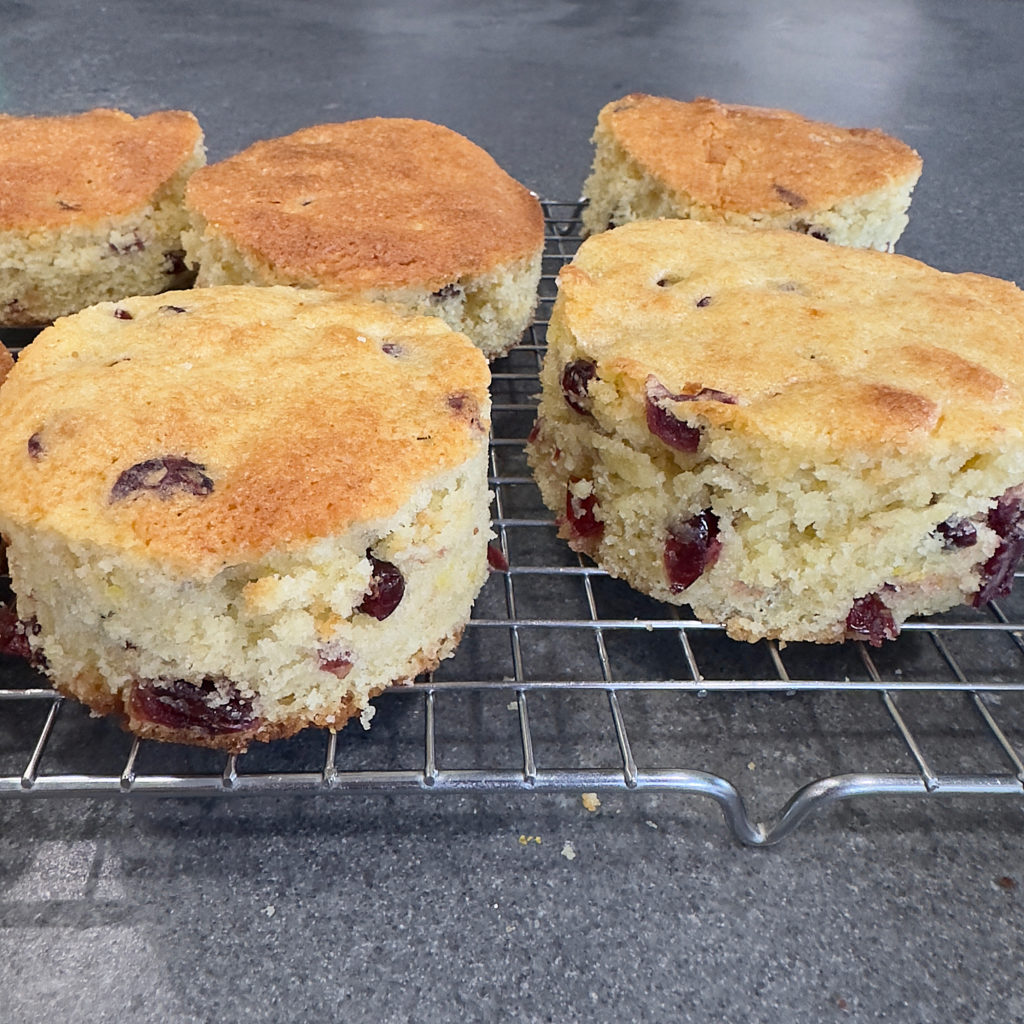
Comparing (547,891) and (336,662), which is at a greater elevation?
(336,662)

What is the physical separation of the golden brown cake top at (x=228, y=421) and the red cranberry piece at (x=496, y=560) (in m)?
0.31

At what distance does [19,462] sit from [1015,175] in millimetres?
4101

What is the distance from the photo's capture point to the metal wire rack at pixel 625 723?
4.65 feet

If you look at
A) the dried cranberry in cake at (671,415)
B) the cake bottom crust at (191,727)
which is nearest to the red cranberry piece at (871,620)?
the dried cranberry in cake at (671,415)

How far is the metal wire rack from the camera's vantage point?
1.42 meters

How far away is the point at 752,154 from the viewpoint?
8.64ft

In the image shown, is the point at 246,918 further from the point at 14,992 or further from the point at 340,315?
the point at 340,315

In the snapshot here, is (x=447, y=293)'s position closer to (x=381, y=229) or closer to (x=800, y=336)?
(x=381, y=229)

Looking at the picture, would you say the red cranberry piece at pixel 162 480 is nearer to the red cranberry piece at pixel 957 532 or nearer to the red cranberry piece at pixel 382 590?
the red cranberry piece at pixel 382 590

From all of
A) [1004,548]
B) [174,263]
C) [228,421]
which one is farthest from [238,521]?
[174,263]

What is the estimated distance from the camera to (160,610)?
4.46ft

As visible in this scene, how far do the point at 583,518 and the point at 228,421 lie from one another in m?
0.74

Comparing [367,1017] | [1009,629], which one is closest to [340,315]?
[367,1017]

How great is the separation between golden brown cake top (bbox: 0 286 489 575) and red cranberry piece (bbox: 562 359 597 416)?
0.20m
